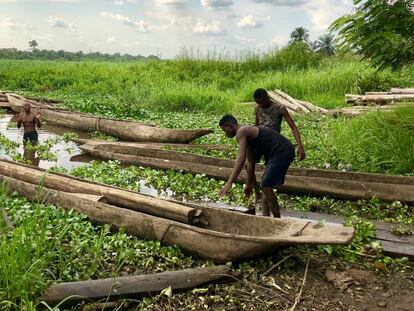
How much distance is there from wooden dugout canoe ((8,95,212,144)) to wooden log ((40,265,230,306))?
5572mm

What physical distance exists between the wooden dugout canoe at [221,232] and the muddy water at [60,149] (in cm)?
203

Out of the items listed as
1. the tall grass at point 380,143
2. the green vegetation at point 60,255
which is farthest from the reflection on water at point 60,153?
the tall grass at point 380,143

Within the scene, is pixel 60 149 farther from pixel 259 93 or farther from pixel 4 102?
pixel 4 102

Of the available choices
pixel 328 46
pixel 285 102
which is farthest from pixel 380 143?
pixel 328 46

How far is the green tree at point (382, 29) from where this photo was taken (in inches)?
232

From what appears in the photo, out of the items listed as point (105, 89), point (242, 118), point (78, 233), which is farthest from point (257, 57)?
point (78, 233)

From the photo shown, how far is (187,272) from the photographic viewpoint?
4012mm

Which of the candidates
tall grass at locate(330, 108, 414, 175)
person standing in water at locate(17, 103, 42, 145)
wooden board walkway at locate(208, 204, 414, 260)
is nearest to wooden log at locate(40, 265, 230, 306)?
wooden board walkway at locate(208, 204, 414, 260)

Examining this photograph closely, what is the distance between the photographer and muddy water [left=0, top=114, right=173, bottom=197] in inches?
304

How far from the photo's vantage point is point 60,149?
10.4m

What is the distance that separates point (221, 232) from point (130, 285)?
1034 millimetres

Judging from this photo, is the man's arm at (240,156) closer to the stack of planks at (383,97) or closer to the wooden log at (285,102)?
the stack of planks at (383,97)

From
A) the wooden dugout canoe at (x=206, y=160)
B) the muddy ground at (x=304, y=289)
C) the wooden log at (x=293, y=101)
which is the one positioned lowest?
the muddy ground at (x=304, y=289)

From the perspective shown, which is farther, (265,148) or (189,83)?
(189,83)
